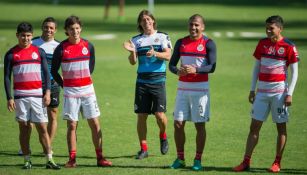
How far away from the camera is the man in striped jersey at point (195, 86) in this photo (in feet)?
41.3

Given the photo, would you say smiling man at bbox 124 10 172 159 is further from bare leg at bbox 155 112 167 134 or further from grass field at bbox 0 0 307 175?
grass field at bbox 0 0 307 175

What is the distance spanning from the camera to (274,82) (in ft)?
40.8

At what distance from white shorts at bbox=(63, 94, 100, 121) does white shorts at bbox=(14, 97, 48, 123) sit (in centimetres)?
41

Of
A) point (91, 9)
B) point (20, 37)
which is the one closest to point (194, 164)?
point (20, 37)

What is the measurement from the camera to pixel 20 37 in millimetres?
12453

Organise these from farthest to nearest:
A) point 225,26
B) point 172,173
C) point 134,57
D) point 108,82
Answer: point 225,26
point 108,82
point 134,57
point 172,173

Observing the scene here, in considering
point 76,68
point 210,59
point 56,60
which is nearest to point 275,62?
point 210,59

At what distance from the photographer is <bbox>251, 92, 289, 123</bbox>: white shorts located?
12.4 meters

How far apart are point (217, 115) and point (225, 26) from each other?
23.3 metres

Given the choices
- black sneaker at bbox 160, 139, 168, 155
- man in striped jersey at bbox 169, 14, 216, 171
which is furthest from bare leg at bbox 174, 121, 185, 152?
black sneaker at bbox 160, 139, 168, 155

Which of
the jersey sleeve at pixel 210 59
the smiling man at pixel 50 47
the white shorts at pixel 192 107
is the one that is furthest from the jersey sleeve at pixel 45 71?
the jersey sleeve at pixel 210 59

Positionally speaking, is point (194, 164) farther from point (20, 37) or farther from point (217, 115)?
point (217, 115)

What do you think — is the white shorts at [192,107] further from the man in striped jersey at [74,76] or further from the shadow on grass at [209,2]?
the shadow on grass at [209,2]

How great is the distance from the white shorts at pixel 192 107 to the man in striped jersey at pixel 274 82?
73cm
